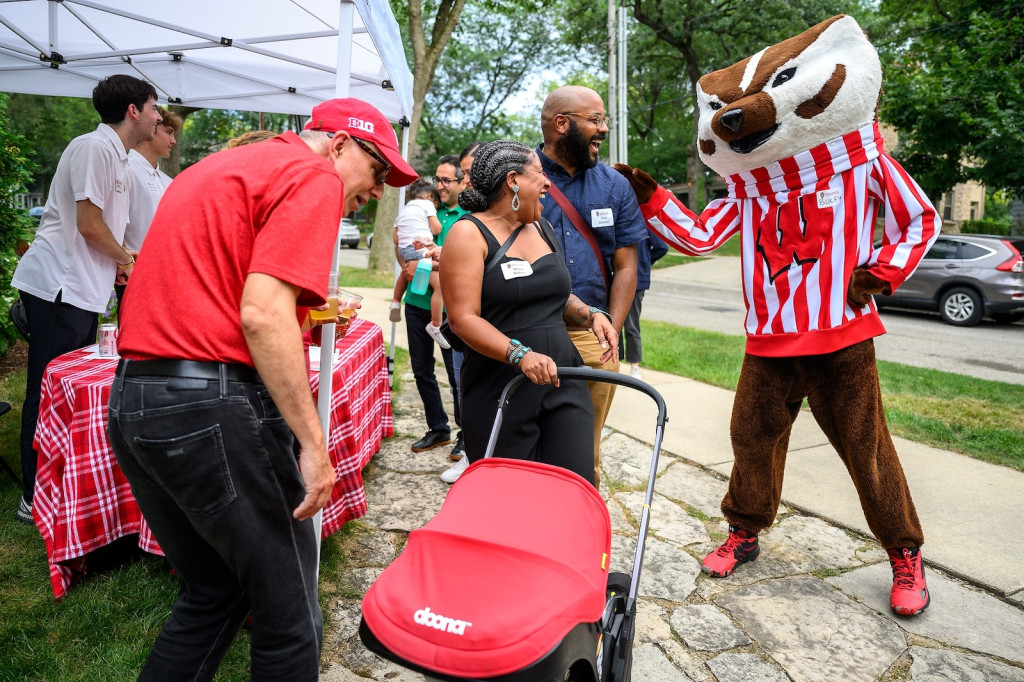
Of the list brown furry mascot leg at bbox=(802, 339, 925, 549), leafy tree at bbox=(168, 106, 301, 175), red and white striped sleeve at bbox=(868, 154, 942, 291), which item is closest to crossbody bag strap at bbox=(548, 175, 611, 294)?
brown furry mascot leg at bbox=(802, 339, 925, 549)

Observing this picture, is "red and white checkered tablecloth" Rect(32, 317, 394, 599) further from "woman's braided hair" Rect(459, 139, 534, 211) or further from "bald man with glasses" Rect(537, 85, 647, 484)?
"bald man with glasses" Rect(537, 85, 647, 484)

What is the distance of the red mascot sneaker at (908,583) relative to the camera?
3043mm

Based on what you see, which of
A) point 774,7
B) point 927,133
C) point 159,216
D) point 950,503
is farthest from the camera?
point 774,7

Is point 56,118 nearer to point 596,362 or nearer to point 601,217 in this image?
point 601,217

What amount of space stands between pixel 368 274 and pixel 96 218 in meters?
14.0

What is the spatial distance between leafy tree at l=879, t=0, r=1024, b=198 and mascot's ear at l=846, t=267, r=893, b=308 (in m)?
15.4

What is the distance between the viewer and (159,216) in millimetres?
1815

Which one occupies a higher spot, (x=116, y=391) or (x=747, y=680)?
(x=116, y=391)

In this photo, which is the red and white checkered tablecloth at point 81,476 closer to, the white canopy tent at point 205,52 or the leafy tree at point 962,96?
the white canopy tent at point 205,52

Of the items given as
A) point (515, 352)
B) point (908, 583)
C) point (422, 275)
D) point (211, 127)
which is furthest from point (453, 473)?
point (211, 127)

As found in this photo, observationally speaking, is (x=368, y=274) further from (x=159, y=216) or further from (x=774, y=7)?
(x=774, y=7)

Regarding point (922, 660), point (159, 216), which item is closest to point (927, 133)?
point (922, 660)

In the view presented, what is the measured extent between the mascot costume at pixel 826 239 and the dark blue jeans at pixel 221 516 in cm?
217

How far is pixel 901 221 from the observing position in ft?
10.2
